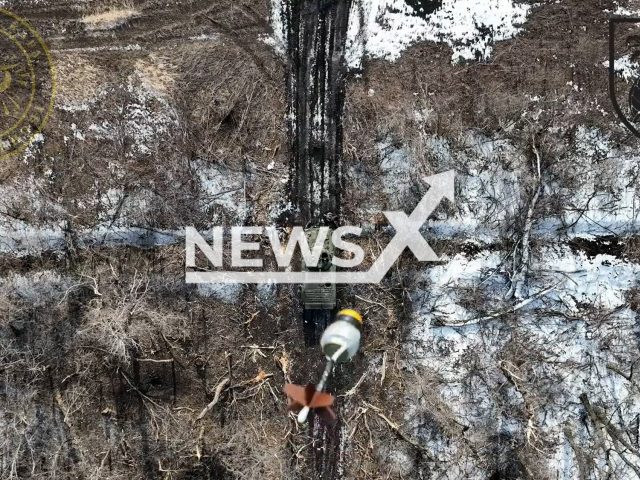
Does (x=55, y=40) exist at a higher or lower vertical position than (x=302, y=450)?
higher

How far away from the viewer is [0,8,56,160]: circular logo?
966 cm

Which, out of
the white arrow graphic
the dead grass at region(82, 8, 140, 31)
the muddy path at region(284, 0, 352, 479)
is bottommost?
the white arrow graphic

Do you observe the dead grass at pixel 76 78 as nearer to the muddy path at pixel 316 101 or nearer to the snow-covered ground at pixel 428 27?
the snow-covered ground at pixel 428 27

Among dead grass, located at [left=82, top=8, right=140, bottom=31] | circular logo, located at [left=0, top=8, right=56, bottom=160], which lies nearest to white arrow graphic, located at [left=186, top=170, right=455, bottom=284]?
circular logo, located at [left=0, top=8, right=56, bottom=160]

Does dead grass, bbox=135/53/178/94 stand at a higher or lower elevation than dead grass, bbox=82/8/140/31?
lower

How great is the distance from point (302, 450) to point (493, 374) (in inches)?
148

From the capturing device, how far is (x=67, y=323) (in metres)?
9.89

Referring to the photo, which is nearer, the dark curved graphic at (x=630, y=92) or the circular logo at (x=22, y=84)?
the dark curved graphic at (x=630, y=92)

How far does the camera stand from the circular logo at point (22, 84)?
9.66 m

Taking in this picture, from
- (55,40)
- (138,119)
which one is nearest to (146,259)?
(138,119)

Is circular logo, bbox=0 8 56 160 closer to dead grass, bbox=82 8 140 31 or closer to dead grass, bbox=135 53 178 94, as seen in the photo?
dead grass, bbox=82 8 140 31

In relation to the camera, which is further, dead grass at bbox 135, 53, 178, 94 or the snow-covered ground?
dead grass at bbox 135, 53, 178, 94

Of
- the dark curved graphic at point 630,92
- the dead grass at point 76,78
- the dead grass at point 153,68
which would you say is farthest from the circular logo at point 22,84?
the dark curved graphic at point 630,92

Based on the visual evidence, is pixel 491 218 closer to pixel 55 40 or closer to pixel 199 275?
pixel 199 275
